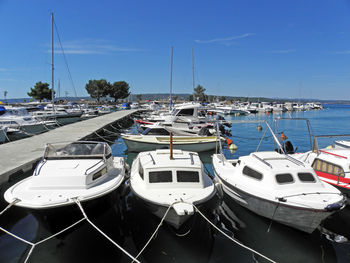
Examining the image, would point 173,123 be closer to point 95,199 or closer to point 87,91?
point 95,199

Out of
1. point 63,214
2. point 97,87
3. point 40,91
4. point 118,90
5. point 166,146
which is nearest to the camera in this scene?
point 63,214

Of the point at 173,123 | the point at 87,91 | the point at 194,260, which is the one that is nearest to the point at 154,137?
the point at 173,123

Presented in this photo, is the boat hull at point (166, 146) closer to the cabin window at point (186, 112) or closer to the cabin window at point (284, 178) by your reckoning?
the cabin window at point (186, 112)

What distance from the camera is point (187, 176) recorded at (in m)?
8.02

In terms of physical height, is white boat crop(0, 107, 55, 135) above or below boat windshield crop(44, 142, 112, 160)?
below

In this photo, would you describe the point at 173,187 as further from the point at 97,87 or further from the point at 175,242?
the point at 97,87

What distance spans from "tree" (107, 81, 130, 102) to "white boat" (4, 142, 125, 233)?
105 m

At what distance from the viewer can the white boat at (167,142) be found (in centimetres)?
1889

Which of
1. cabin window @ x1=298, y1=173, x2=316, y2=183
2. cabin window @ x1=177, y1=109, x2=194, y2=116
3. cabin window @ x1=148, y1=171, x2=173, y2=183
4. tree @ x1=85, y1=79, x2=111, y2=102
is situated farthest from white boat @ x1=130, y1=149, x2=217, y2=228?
tree @ x1=85, y1=79, x2=111, y2=102

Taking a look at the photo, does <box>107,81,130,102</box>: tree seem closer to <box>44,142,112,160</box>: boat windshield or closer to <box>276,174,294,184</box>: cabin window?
<box>44,142,112,160</box>: boat windshield

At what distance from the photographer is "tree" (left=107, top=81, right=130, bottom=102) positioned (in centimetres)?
11029

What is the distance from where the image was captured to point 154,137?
62.8 ft

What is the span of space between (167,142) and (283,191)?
1196cm

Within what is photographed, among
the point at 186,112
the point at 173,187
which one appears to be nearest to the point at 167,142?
the point at 186,112
